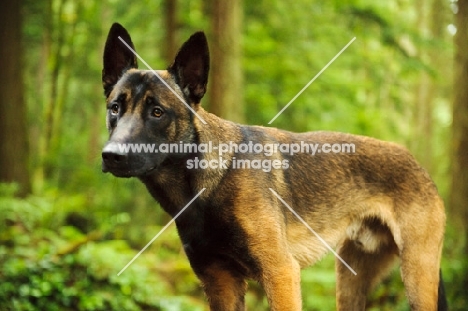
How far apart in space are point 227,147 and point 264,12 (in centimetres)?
851

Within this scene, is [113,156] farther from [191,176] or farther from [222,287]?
[222,287]

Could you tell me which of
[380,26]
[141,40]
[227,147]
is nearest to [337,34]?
[380,26]

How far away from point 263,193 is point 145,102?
3.63 feet

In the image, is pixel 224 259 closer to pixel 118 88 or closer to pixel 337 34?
pixel 118 88

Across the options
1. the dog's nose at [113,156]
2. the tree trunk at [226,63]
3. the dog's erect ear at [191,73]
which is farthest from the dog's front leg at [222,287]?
the tree trunk at [226,63]

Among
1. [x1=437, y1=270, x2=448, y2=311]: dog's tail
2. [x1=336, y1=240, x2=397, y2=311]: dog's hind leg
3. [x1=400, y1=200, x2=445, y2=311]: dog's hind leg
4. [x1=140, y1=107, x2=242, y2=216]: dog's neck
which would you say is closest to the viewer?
[x1=140, y1=107, x2=242, y2=216]: dog's neck

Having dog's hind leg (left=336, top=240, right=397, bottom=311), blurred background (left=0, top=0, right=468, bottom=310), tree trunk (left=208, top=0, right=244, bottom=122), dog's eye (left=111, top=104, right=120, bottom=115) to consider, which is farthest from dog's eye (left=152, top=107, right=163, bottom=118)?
tree trunk (left=208, top=0, right=244, bottom=122)

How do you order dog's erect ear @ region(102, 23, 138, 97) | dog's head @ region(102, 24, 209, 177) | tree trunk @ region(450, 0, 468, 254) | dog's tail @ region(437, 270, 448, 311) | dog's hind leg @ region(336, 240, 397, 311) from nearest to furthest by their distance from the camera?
dog's head @ region(102, 24, 209, 177) < dog's erect ear @ region(102, 23, 138, 97) < dog's tail @ region(437, 270, 448, 311) < dog's hind leg @ region(336, 240, 397, 311) < tree trunk @ region(450, 0, 468, 254)

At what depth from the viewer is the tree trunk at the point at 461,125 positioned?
10.2 metres

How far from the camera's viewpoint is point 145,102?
379 cm

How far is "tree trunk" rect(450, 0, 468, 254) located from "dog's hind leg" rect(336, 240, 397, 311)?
5.46 meters

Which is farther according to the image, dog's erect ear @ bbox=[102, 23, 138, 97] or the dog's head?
dog's erect ear @ bbox=[102, 23, 138, 97]

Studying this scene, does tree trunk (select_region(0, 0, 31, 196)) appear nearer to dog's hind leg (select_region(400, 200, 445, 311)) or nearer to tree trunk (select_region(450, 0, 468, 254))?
dog's hind leg (select_region(400, 200, 445, 311))

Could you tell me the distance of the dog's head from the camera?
3.59m
